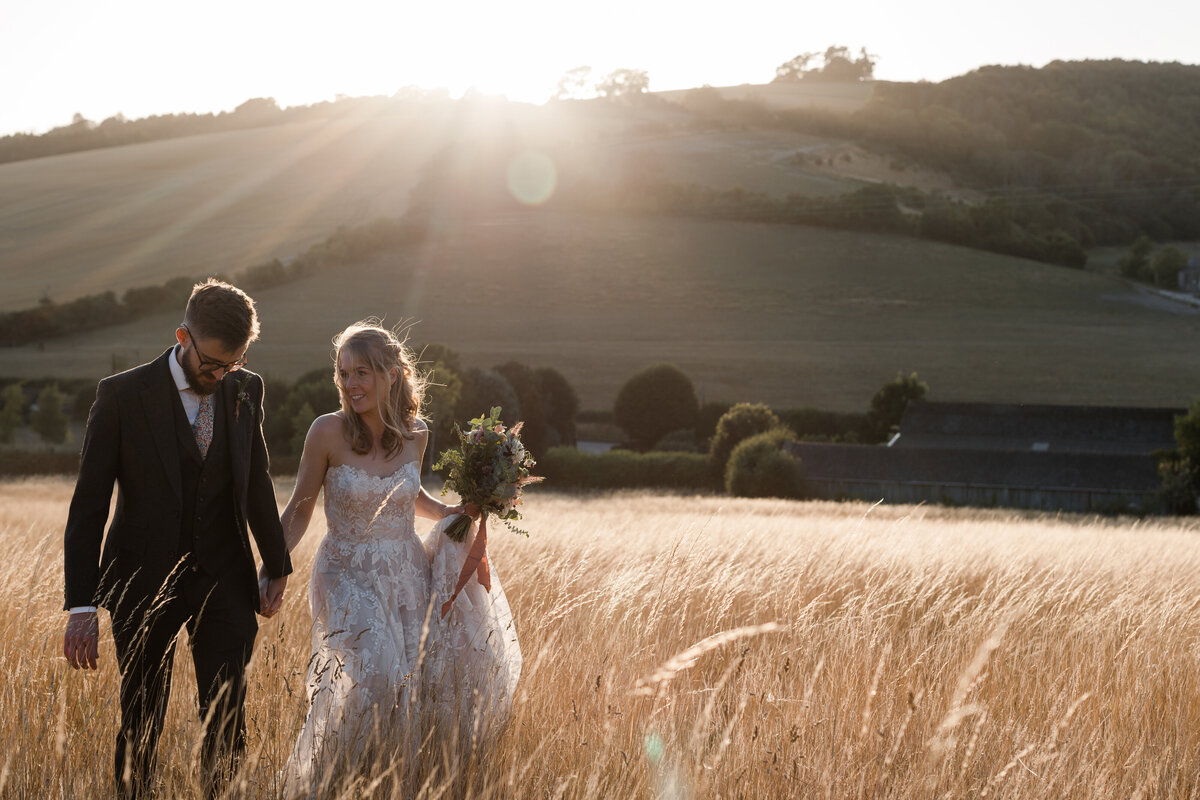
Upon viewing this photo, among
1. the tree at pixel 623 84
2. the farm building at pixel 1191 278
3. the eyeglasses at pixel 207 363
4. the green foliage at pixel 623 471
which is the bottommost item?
the green foliage at pixel 623 471

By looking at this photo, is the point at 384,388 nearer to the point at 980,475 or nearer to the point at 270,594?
the point at 270,594

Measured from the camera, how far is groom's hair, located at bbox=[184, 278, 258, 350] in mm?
3758

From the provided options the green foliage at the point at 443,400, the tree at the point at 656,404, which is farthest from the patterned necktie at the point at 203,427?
the tree at the point at 656,404

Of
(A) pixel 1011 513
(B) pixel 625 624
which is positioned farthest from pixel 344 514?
(A) pixel 1011 513

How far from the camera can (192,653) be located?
3898 mm

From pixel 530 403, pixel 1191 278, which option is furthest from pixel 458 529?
pixel 1191 278

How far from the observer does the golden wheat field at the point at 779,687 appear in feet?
11.8

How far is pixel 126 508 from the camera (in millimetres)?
3875

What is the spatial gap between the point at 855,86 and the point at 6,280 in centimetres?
11524

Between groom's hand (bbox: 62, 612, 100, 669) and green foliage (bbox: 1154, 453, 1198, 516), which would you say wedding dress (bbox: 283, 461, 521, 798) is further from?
green foliage (bbox: 1154, 453, 1198, 516)

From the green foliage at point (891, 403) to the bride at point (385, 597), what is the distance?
186 feet

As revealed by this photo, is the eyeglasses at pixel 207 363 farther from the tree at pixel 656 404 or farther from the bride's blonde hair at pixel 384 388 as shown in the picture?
the tree at pixel 656 404

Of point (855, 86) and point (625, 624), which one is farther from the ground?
point (855, 86)

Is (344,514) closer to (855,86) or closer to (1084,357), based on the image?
(1084,357)
